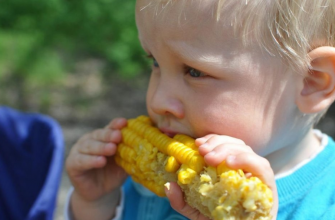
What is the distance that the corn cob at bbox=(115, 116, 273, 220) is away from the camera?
1240 mm

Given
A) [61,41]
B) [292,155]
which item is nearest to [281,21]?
[292,155]

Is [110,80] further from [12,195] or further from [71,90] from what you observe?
[12,195]

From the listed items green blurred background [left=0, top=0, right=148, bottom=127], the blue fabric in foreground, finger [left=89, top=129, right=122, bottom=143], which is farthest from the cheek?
green blurred background [left=0, top=0, right=148, bottom=127]

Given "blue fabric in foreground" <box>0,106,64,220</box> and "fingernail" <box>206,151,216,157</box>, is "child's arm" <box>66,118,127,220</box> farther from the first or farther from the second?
"fingernail" <box>206,151,216,157</box>

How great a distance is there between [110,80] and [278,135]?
152 inches

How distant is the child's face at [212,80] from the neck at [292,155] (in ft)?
0.61

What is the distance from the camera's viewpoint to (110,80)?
5344 millimetres

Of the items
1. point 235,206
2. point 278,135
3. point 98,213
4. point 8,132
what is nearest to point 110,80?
point 8,132

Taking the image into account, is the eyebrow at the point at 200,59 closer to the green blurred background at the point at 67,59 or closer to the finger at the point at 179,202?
the finger at the point at 179,202

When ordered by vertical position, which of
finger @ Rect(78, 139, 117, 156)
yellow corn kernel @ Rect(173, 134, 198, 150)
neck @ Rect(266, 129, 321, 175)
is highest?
yellow corn kernel @ Rect(173, 134, 198, 150)

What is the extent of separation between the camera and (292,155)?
1827mm

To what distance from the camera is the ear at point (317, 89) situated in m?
1.59

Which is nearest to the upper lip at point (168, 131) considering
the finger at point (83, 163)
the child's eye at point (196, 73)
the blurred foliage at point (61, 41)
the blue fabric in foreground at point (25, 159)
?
the child's eye at point (196, 73)

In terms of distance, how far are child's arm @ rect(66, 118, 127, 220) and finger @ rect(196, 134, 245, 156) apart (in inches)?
18.9
